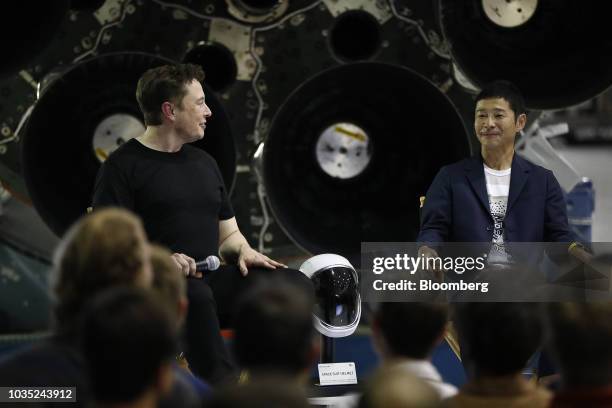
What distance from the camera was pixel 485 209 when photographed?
3.96 m

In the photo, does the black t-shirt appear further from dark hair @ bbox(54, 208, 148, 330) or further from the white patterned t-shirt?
dark hair @ bbox(54, 208, 148, 330)

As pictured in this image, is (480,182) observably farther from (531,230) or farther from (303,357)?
(303,357)

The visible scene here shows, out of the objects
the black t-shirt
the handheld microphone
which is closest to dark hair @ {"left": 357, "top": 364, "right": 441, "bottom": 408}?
the handheld microphone

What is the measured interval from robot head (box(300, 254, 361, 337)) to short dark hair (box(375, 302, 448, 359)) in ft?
5.37

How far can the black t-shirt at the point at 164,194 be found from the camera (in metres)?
3.82

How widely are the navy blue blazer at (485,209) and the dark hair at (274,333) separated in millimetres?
Answer: 2002

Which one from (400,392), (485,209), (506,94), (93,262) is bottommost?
(400,392)

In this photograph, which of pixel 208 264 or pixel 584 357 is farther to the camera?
pixel 208 264

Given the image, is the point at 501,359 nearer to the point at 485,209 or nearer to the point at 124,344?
the point at 124,344

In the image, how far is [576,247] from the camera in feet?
12.4

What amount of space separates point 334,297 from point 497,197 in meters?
0.74

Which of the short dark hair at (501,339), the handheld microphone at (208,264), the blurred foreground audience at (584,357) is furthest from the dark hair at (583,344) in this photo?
the handheld microphone at (208,264)

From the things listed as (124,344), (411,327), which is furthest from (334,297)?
(124,344)

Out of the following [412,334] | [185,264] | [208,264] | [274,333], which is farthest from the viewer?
[208,264]
